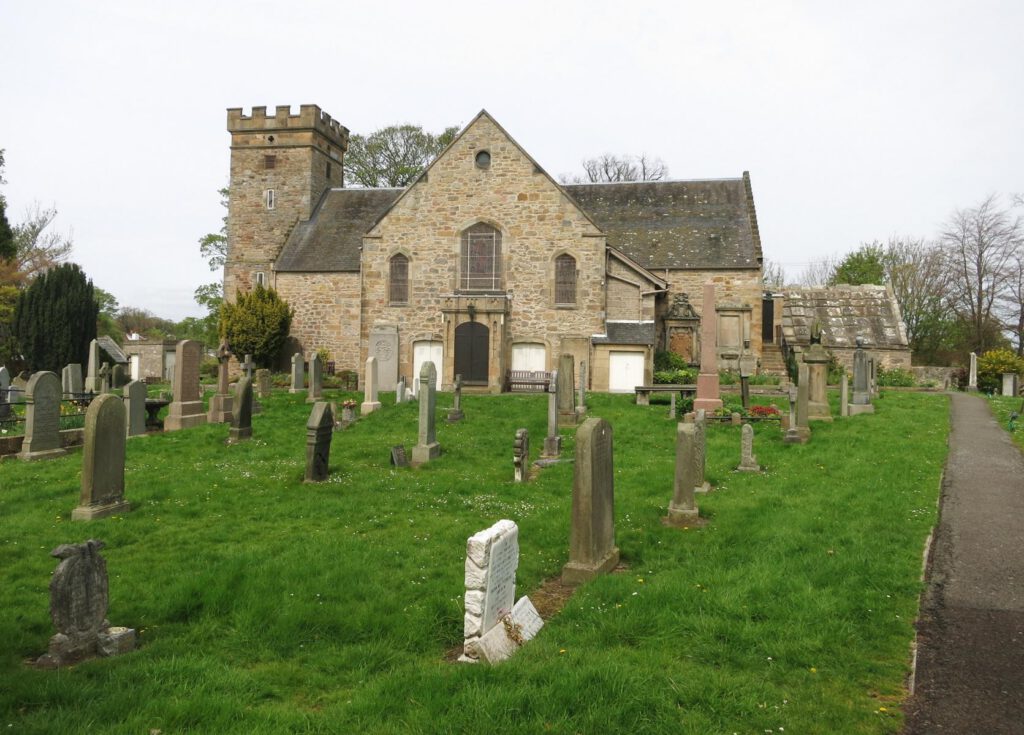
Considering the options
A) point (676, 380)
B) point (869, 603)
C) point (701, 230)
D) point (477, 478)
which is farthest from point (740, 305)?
point (869, 603)

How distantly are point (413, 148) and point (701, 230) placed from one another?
21.1 metres

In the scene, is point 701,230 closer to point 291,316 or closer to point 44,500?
point 291,316

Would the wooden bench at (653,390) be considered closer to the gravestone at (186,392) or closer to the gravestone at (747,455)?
the gravestone at (747,455)

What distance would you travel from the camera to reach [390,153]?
45.1 meters

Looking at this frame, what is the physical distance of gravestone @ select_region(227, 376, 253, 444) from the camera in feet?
48.0

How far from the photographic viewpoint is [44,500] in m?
9.50

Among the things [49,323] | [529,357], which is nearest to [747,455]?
[529,357]

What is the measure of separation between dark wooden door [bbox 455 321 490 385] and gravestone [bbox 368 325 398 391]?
8.48 ft

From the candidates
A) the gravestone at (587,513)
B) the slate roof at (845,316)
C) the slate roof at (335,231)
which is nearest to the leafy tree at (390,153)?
Result: the slate roof at (335,231)

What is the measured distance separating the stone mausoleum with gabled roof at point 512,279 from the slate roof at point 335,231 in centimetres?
14

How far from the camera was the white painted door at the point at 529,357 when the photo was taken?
92.2ft

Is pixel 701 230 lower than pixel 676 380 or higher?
higher

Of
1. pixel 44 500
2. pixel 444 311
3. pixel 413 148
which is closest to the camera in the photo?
pixel 44 500

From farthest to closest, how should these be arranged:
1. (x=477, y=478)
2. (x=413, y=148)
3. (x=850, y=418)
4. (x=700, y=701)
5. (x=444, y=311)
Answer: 1. (x=413, y=148)
2. (x=444, y=311)
3. (x=850, y=418)
4. (x=477, y=478)
5. (x=700, y=701)
